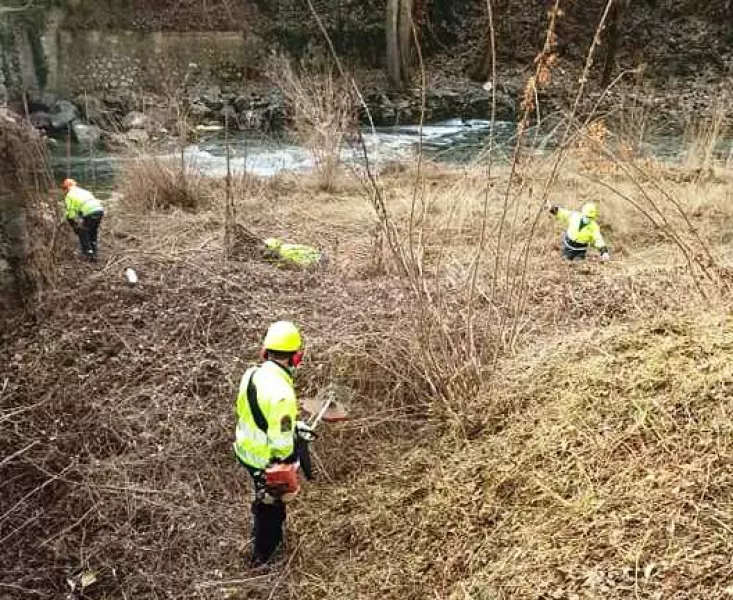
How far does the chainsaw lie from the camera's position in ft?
10.9

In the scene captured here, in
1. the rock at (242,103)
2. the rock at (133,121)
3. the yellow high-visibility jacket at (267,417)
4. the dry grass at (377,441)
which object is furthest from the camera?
the rock at (242,103)

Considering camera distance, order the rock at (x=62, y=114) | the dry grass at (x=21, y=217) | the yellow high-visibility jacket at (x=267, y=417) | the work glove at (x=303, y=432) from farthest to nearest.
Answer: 1. the rock at (x=62, y=114)
2. the dry grass at (x=21, y=217)
3. the work glove at (x=303, y=432)
4. the yellow high-visibility jacket at (x=267, y=417)

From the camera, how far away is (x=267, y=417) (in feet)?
10.8

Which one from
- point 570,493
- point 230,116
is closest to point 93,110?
point 230,116

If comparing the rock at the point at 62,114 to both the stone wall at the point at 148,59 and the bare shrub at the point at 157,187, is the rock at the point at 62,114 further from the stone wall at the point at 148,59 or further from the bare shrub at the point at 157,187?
the bare shrub at the point at 157,187

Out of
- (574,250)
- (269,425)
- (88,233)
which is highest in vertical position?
(269,425)

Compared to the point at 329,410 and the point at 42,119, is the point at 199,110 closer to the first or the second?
the point at 42,119

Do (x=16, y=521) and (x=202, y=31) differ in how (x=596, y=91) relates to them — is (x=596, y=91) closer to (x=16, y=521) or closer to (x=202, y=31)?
(x=202, y=31)

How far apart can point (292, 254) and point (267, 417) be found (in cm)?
403

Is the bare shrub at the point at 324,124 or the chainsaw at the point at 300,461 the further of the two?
the bare shrub at the point at 324,124

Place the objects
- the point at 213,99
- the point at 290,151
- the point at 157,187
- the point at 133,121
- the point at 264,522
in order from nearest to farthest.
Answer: the point at 264,522, the point at 157,187, the point at 290,151, the point at 133,121, the point at 213,99

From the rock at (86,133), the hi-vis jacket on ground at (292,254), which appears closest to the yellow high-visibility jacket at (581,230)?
the hi-vis jacket on ground at (292,254)

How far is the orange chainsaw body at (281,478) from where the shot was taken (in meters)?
3.33

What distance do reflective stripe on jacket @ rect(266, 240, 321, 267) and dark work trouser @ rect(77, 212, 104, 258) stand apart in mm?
1775
